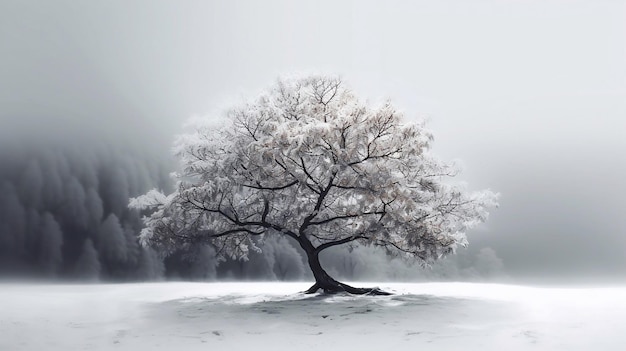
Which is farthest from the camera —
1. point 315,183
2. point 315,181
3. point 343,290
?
point 343,290

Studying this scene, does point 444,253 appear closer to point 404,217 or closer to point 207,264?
point 404,217

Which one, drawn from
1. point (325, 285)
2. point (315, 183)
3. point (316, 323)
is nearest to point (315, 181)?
point (315, 183)

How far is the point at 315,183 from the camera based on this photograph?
9.68 m

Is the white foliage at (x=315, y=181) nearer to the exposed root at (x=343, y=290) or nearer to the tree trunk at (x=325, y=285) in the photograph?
the tree trunk at (x=325, y=285)

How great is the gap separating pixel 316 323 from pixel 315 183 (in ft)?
11.7

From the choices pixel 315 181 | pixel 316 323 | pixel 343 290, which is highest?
pixel 315 181

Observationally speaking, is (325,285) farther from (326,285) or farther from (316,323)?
(316,323)

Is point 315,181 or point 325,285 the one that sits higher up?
point 315,181

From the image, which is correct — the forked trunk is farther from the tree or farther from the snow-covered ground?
the snow-covered ground

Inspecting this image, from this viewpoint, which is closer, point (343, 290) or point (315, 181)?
point (315, 181)

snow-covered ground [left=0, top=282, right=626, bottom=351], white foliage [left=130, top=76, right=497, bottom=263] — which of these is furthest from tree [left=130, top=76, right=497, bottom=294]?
snow-covered ground [left=0, top=282, right=626, bottom=351]

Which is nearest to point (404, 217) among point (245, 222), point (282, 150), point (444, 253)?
point (444, 253)

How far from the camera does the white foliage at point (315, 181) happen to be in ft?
28.7

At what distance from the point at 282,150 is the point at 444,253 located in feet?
12.6
